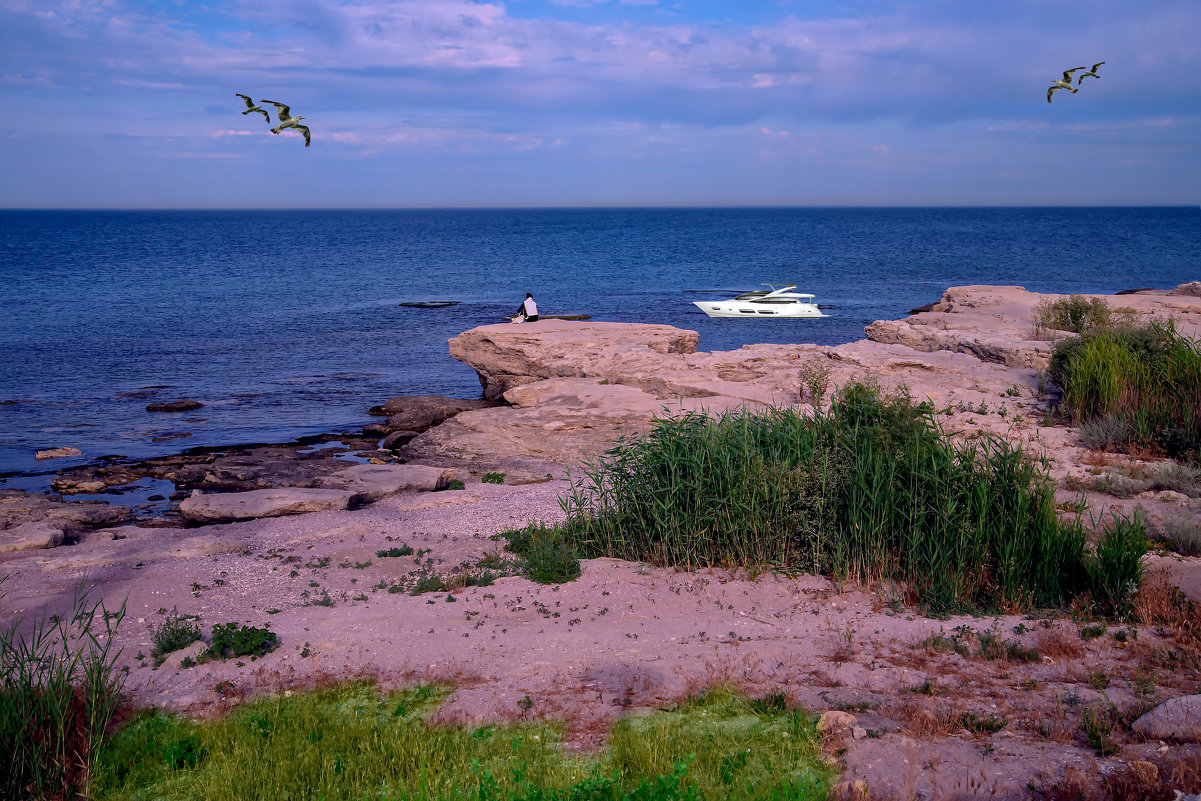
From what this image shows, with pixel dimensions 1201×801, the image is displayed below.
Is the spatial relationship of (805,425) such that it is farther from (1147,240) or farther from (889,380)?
(1147,240)

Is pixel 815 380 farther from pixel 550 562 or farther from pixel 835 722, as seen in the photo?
pixel 835 722

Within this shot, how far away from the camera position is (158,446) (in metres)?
18.0

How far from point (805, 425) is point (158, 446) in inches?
565

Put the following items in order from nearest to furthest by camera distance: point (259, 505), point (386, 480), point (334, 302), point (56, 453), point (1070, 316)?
point (259, 505) → point (386, 480) → point (56, 453) → point (1070, 316) → point (334, 302)

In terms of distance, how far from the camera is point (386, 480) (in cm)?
1328

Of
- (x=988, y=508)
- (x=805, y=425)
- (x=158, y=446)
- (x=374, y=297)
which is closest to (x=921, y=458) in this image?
(x=988, y=508)

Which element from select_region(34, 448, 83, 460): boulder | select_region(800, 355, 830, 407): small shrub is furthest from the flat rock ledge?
select_region(34, 448, 83, 460): boulder

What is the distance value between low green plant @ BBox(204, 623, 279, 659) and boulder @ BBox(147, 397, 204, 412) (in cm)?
1646

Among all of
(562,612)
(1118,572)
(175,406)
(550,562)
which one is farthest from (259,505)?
(175,406)

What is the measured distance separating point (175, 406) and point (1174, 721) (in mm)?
21543

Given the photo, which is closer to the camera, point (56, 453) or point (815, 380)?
point (815, 380)

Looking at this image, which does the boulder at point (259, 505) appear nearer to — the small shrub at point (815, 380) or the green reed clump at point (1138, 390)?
the small shrub at point (815, 380)

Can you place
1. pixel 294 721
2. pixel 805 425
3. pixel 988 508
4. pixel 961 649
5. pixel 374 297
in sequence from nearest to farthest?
pixel 294 721 < pixel 961 649 < pixel 988 508 < pixel 805 425 < pixel 374 297

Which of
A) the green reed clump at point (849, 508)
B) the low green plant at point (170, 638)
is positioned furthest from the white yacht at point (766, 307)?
the low green plant at point (170, 638)
